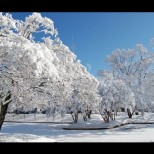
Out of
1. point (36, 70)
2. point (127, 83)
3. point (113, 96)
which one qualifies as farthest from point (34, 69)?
point (127, 83)

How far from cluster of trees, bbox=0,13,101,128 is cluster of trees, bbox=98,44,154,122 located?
10.9 metres

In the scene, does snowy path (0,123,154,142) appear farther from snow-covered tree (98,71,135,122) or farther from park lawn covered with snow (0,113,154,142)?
snow-covered tree (98,71,135,122)

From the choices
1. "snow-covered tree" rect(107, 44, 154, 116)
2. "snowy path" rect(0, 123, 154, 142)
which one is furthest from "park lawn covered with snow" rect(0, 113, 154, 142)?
"snow-covered tree" rect(107, 44, 154, 116)

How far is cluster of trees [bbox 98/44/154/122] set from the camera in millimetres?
26938

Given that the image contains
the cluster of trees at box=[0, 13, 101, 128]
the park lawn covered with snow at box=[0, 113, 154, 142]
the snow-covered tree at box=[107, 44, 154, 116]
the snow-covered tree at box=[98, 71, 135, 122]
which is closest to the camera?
the cluster of trees at box=[0, 13, 101, 128]

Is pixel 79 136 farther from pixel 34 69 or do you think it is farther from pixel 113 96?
pixel 113 96

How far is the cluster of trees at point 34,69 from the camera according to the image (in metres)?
9.18

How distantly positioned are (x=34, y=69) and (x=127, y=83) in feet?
81.0

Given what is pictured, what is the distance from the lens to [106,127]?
24.2 m

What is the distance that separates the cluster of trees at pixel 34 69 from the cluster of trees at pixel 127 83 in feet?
35.8

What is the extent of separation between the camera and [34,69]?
30.9 feet
